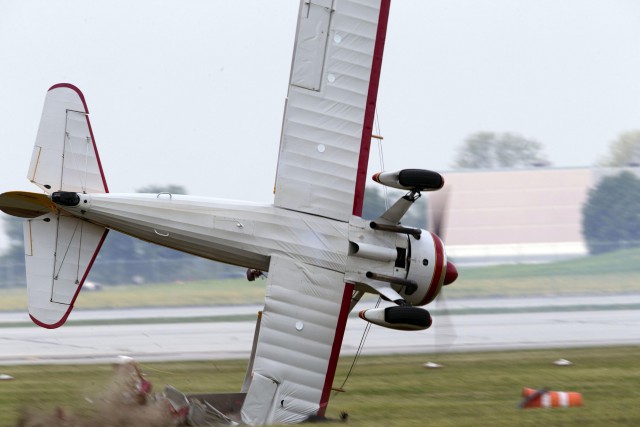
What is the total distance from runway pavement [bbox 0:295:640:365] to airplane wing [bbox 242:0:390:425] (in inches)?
95.4

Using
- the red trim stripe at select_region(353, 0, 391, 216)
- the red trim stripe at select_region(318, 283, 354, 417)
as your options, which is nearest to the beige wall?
the red trim stripe at select_region(353, 0, 391, 216)

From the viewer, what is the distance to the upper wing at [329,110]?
12.6 meters

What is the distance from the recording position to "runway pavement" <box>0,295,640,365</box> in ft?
70.0

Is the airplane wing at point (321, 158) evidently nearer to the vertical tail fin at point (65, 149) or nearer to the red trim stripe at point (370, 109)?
the red trim stripe at point (370, 109)

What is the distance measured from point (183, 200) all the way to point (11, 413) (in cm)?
363

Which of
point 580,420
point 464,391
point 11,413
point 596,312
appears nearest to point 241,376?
point 464,391

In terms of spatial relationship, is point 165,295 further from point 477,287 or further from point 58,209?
point 58,209

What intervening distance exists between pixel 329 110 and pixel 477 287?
31.6 meters

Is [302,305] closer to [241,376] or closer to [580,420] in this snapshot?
[580,420]

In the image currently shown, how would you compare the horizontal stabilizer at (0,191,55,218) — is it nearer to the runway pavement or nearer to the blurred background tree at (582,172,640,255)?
the runway pavement

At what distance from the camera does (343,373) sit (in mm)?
17906

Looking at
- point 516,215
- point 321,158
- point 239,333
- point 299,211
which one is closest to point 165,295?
point 239,333

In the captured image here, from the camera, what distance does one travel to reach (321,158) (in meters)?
12.6

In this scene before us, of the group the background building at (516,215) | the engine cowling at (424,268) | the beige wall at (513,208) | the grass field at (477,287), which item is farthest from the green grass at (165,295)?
the engine cowling at (424,268)
